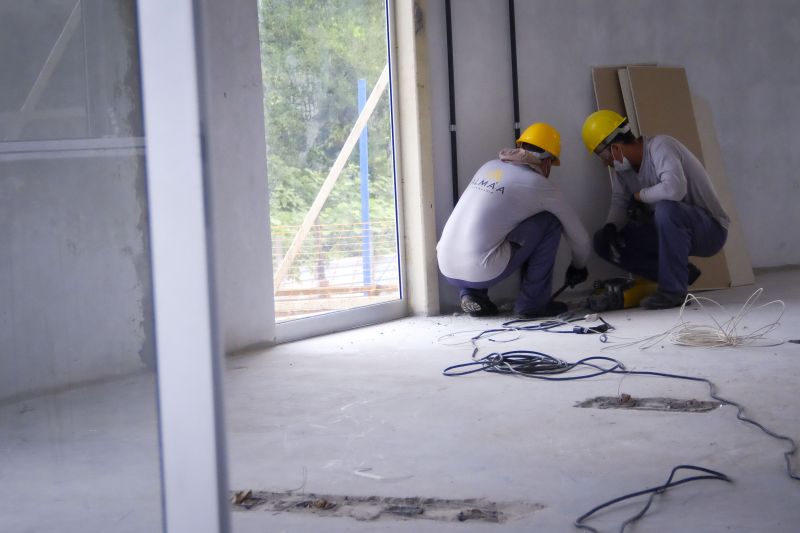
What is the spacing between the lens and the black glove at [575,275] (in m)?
5.23

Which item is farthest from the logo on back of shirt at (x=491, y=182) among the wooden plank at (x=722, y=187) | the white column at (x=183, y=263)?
the white column at (x=183, y=263)

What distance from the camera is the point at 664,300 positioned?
4.97 metres

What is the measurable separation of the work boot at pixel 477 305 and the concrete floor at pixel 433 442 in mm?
858

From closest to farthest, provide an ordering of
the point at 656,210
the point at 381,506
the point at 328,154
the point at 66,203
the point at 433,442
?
the point at 66,203
the point at 381,506
the point at 433,442
the point at 328,154
the point at 656,210

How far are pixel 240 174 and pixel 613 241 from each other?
2.45m

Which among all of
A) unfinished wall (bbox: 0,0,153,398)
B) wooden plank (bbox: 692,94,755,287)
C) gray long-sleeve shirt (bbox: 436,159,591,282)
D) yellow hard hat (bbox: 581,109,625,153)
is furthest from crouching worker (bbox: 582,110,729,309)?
unfinished wall (bbox: 0,0,153,398)

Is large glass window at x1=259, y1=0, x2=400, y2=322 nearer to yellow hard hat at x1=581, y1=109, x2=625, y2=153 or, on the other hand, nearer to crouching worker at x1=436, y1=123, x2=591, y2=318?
crouching worker at x1=436, y1=123, x2=591, y2=318

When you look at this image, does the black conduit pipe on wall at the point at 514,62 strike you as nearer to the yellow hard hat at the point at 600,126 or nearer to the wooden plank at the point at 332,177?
the yellow hard hat at the point at 600,126

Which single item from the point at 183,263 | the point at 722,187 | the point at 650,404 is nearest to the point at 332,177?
the point at 650,404

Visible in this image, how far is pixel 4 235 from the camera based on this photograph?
122cm

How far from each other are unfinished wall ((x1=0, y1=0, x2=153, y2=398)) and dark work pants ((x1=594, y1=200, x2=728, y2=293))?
4.22 metres

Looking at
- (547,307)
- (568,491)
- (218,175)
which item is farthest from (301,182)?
(568,491)

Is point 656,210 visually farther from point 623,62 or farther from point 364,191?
point 364,191

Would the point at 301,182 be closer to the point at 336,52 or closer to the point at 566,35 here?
the point at 336,52
